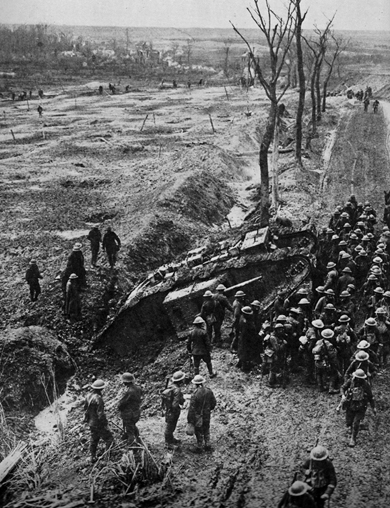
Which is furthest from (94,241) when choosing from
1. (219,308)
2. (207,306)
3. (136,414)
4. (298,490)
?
(298,490)

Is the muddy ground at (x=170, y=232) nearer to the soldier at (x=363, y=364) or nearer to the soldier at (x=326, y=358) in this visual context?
the soldier at (x=326, y=358)

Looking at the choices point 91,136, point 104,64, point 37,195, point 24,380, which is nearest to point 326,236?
point 24,380

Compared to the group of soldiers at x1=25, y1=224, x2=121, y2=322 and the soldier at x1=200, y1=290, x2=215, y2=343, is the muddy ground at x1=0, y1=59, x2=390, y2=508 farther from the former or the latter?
the soldier at x1=200, y1=290, x2=215, y2=343

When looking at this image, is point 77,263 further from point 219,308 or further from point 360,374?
point 360,374

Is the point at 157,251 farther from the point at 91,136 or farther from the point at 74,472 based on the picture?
the point at 91,136

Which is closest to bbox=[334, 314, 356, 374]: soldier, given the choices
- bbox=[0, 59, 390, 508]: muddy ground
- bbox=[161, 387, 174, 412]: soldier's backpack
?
bbox=[0, 59, 390, 508]: muddy ground

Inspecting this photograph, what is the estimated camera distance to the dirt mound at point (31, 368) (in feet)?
36.4

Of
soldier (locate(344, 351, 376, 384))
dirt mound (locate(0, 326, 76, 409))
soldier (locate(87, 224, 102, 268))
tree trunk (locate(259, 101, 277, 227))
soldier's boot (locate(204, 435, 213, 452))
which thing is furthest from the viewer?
tree trunk (locate(259, 101, 277, 227))

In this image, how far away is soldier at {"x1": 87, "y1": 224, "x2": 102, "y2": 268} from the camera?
15.9m

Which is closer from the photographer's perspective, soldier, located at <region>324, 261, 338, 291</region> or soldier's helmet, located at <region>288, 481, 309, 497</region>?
soldier's helmet, located at <region>288, 481, 309, 497</region>

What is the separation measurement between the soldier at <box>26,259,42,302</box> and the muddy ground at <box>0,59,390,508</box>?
290 mm

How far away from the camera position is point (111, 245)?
15.5 metres

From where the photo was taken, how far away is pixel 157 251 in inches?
690

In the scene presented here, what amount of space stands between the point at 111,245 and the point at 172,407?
7.71 meters
